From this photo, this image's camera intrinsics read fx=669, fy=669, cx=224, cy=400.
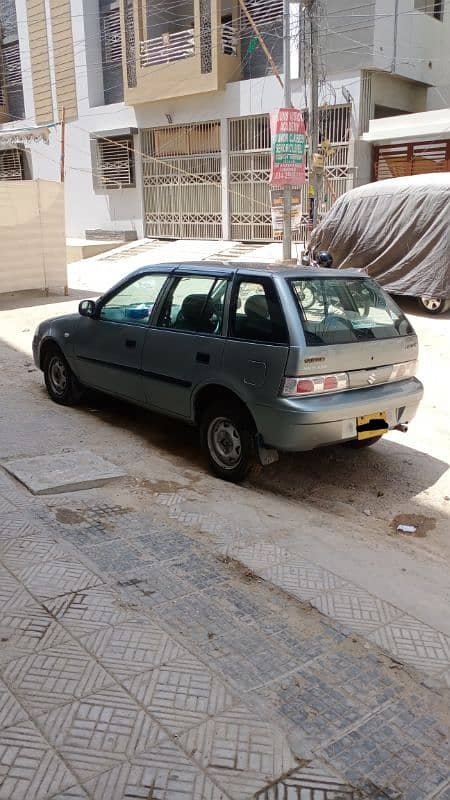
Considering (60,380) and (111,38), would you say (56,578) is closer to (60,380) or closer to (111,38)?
(60,380)

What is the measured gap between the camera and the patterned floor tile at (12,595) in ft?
10.2

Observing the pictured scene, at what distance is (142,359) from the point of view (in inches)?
225

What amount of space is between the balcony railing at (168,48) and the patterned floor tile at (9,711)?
69.0 feet

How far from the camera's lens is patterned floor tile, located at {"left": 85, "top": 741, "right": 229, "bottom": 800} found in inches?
81.6

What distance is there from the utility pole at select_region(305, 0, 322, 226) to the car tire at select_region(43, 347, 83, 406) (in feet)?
33.7

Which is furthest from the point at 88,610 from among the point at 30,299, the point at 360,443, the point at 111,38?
the point at 111,38

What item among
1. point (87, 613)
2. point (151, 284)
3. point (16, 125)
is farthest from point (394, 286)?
point (16, 125)

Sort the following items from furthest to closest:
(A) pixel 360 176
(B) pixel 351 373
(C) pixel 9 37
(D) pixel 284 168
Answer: (C) pixel 9 37 < (A) pixel 360 176 < (D) pixel 284 168 < (B) pixel 351 373

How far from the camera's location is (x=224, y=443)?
5121mm

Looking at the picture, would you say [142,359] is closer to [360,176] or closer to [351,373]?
[351,373]

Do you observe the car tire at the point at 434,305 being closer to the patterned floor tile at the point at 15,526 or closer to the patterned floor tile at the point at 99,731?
the patterned floor tile at the point at 15,526

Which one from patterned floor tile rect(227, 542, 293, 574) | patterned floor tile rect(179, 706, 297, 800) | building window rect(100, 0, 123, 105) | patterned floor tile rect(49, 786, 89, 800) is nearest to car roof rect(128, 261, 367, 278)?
patterned floor tile rect(227, 542, 293, 574)

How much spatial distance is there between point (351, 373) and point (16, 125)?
27227mm

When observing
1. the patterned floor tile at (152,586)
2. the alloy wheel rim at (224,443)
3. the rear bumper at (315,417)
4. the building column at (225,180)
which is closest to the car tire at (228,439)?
the alloy wheel rim at (224,443)
